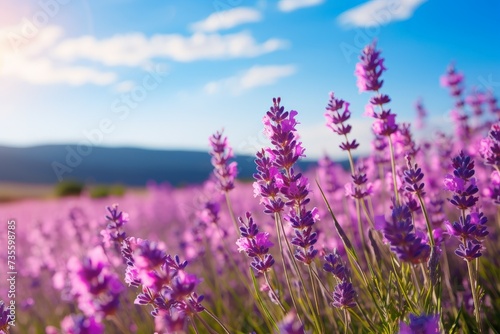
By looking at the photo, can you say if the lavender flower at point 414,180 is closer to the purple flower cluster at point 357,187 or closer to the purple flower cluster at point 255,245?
the purple flower cluster at point 357,187

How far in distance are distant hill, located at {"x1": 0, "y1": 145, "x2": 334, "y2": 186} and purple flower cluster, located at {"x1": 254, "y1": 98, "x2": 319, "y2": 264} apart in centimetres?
5064

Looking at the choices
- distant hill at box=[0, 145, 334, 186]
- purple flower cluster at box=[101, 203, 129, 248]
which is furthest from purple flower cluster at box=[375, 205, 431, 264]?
distant hill at box=[0, 145, 334, 186]

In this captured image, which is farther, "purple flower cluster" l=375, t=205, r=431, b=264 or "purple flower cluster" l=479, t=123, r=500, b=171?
"purple flower cluster" l=479, t=123, r=500, b=171

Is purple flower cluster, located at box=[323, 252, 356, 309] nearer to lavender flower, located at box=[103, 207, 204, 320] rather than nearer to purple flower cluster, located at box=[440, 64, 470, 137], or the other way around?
lavender flower, located at box=[103, 207, 204, 320]

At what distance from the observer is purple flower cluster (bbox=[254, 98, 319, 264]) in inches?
85.4

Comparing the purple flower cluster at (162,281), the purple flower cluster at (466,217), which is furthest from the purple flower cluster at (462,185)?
the purple flower cluster at (162,281)

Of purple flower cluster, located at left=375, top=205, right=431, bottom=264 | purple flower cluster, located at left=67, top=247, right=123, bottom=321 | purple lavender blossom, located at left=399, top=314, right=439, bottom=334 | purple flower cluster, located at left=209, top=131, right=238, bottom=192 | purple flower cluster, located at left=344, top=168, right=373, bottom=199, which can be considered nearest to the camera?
purple lavender blossom, located at left=399, top=314, right=439, bottom=334

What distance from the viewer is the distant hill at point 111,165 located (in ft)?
185

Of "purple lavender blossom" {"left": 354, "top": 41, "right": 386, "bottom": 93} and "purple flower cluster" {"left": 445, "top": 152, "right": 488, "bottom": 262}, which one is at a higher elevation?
"purple lavender blossom" {"left": 354, "top": 41, "right": 386, "bottom": 93}

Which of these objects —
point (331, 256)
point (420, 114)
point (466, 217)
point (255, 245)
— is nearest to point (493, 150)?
point (466, 217)

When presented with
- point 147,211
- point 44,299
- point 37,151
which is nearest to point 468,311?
point 44,299

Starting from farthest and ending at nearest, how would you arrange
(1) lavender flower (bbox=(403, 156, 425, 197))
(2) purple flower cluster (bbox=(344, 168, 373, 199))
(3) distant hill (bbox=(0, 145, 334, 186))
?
1. (3) distant hill (bbox=(0, 145, 334, 186))
2. (2) purple flower cluster (bbox=(344, 168, 373, 199))
3. (1) lavender flower (bbox=(403, 156, 425, 197))

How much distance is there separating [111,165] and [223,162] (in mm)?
66168

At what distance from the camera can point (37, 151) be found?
67.6 m
